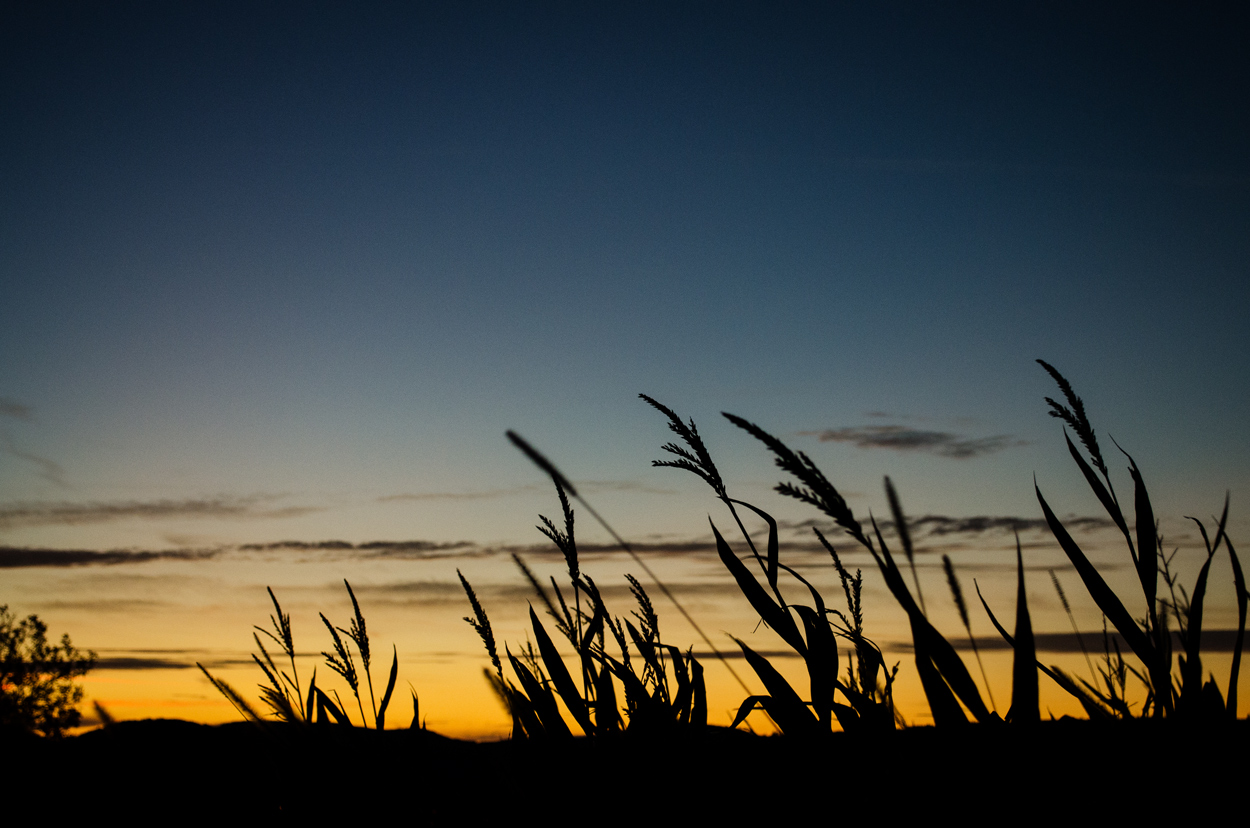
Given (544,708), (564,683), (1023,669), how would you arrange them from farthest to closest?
(564,683) < (544,708) < (1023,669)

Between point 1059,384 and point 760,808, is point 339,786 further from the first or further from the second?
point 1059,384

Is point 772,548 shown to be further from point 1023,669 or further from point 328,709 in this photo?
point 328,709

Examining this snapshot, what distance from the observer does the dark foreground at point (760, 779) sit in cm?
128

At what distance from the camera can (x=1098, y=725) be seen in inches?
65.3

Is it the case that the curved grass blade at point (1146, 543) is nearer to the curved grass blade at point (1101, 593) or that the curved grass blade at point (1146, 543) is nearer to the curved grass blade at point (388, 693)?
the curved grass blade at point (1101, 593)

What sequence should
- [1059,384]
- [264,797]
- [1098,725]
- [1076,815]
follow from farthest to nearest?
1. [264,797]
2. [1059,384]
3. [1098,725]
4. [1076,815]

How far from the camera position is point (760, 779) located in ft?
6.03

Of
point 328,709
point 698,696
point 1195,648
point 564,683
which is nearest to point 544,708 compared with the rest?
point 564,683

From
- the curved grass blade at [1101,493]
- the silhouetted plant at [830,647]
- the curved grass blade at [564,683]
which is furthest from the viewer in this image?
the curved grass blade at [564,683]

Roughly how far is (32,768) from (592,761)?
9.56 ft

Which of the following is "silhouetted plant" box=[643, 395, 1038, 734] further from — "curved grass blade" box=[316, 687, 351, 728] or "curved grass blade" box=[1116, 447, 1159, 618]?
"curved grass blade" box=[316, 687, 351, 728]

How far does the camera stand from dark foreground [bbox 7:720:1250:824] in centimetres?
128

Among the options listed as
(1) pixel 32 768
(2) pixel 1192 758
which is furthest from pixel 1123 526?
(1) pixel 32 768

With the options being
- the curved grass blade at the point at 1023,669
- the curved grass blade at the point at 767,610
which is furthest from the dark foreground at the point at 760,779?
the curved grass blade at the point at 767,610
